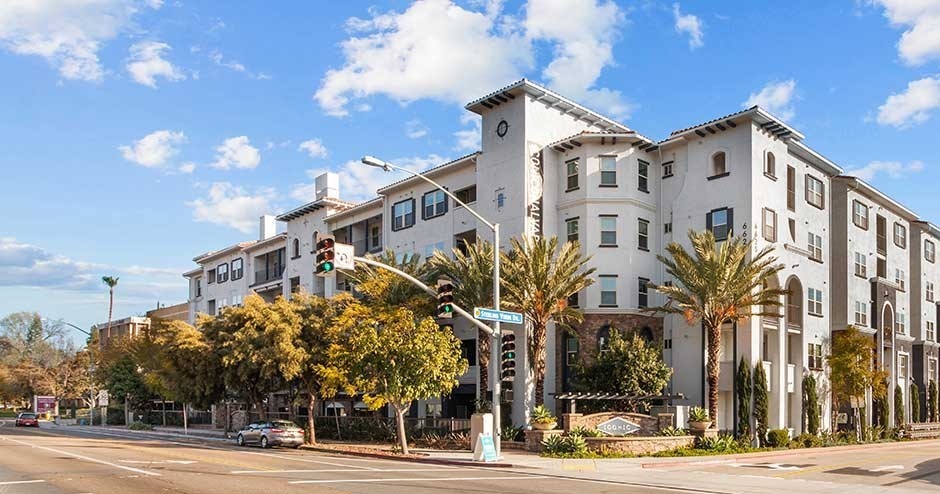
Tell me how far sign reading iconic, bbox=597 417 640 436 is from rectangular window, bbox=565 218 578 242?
1131cm

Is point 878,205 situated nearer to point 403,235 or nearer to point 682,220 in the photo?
point 682,220

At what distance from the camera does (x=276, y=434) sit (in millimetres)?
41500

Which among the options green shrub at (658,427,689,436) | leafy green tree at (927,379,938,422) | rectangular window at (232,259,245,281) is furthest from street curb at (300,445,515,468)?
leafy green tree at (927,379,938,422)

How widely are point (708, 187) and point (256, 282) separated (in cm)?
4344

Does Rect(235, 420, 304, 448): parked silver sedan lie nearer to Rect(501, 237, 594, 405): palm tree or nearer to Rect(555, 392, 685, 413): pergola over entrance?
Rect(501, 237, 594, 405): palm tree

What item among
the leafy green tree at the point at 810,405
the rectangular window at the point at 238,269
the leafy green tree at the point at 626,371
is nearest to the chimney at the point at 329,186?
the rectangular window at the point at 238,269

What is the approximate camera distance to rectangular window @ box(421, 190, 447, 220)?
50.8 m

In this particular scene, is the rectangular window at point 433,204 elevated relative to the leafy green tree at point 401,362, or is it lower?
elevated

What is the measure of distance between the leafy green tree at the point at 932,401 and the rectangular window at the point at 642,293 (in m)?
28.3

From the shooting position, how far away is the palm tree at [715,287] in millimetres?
37312

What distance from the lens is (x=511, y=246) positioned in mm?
43562

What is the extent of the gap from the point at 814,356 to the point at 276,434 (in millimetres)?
27819

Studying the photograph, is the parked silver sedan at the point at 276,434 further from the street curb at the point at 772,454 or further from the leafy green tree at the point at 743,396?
the leafy green tree at the point at 743,396

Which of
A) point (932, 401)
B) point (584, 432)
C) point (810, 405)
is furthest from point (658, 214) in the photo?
point (932, 401)
